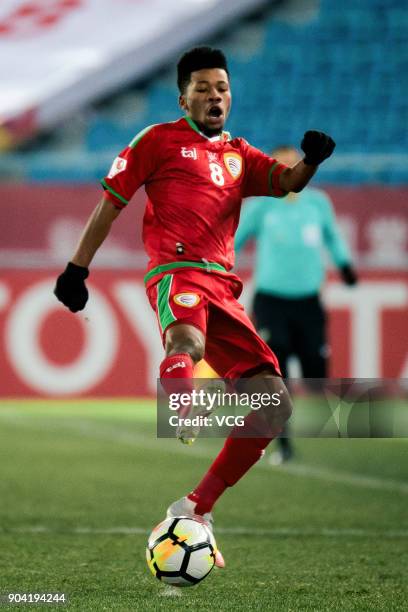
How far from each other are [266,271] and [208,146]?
11.3 feet

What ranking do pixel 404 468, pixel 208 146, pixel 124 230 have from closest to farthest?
pixel 208 146 → pixel 404 468 → pixel 124 230

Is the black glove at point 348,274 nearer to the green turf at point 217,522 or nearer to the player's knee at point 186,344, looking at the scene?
the green turf at point 217,522

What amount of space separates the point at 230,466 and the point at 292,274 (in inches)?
141

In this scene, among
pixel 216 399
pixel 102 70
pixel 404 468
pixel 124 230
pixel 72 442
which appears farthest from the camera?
pixel 102 70

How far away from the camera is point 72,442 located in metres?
8.27

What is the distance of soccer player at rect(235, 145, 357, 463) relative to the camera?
7246 millimetres

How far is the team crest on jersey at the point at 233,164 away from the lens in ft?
12.9

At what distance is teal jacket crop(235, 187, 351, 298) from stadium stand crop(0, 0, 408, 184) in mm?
5823

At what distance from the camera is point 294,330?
24.0ft

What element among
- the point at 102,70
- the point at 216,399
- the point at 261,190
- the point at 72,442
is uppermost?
the point at 102,70

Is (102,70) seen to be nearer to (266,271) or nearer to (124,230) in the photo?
(124,230)

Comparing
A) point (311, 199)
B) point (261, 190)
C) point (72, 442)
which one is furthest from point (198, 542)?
point (72, 442)

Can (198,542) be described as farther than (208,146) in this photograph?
No

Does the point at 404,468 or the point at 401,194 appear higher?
the point at 401,194
